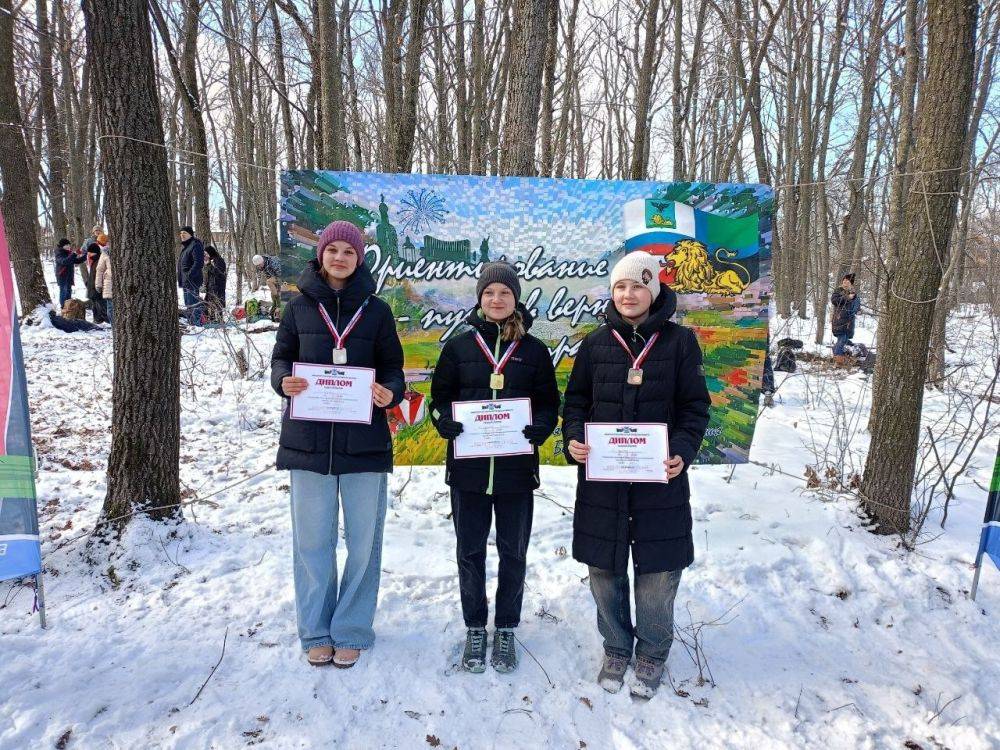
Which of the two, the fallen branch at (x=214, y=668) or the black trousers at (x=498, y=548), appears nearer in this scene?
the fallen branch at (x=214, y=668)

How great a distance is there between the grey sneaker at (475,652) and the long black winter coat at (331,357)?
0.96 metres

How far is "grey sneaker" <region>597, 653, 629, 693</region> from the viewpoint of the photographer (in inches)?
112

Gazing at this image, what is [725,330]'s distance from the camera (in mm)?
4664

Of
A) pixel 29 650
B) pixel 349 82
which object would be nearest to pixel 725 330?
pixel 29 650

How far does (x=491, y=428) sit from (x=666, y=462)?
0.83 meters

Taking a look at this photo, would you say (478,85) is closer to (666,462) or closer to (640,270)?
(640,270)

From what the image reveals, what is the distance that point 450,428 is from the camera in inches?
114

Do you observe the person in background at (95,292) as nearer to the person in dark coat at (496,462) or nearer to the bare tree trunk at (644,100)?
the bare tree trunk at (644,100)

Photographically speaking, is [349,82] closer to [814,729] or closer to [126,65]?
[126,65]

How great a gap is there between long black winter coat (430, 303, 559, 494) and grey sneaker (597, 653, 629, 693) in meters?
0.93

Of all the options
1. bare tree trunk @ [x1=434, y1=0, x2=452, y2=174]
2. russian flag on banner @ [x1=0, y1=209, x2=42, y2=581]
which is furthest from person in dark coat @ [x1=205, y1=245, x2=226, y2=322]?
russian flag on banner @ [x1=0, y1=209, x2=42, y2=581]

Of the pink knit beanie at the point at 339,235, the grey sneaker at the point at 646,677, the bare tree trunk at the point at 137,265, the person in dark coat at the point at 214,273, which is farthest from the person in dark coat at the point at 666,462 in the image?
the person in dark coat at the point at 214,273

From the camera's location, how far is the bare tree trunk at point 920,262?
12.8 ft

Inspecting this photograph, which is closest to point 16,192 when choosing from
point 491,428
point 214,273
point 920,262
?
point 214,273
